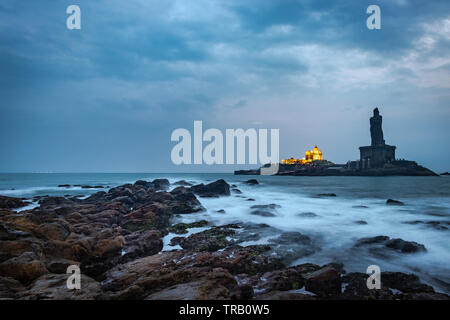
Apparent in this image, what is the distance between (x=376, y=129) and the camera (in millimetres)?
131125

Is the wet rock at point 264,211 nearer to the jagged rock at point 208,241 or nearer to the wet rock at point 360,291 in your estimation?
the jagged rock at point 208,241

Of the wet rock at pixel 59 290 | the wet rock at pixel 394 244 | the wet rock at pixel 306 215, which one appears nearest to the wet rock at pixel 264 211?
the wet rock at pixel 306 215

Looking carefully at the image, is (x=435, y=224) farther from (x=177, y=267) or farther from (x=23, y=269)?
(x=23, y=269)

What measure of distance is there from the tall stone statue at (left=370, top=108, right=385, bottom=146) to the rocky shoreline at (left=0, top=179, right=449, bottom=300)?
148m

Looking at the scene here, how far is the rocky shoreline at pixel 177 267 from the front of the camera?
172 inches

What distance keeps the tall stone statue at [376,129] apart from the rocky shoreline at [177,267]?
148 meters

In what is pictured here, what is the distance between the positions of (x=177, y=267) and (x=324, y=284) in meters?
3.64

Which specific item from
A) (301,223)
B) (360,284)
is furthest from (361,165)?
(360,284)

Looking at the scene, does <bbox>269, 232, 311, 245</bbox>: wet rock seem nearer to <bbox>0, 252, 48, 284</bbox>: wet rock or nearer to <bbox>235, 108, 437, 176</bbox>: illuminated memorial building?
<bbox>0, 252, 48, 284</bbox>: wet rock

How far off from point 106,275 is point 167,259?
1.61 m

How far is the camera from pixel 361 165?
109562 millimetres
